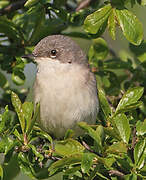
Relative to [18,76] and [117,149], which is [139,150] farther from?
[18,76]

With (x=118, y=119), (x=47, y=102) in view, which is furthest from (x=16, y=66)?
(x=118, y=119)

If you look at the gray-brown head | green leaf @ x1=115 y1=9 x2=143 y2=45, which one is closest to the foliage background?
green leaf @ x1=115 y1=9 x2=143 y2=45

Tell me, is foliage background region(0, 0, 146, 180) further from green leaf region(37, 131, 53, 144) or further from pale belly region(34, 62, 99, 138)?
pale belly region(34, 62, 99, 138)

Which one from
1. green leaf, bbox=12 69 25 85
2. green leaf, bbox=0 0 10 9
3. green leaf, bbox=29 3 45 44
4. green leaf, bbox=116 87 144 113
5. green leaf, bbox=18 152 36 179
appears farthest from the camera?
green leaf, bbox=0 0 10 9

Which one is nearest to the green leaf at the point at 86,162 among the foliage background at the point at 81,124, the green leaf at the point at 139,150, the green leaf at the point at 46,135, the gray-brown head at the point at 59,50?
the foliage background at the point at 81,124

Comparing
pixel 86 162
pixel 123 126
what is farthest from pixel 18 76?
pixel 86 162
